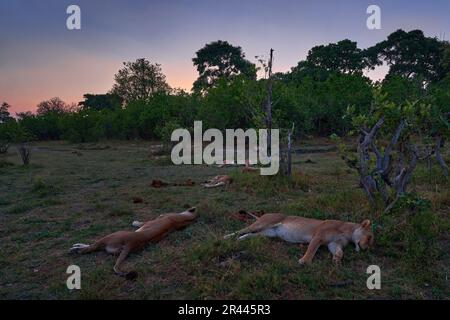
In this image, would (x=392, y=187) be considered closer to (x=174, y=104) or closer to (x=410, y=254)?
(x=410, y=254)

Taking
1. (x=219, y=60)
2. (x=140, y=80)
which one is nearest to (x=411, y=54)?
(x=219, y=60)

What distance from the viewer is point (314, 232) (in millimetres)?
4859

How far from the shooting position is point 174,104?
1164 inches

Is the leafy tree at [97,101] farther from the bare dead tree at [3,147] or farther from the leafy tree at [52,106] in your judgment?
the bare dead tree at [3,147]

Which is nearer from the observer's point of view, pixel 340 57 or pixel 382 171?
pixel 382 171

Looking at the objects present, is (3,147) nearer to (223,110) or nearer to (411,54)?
(223,110)

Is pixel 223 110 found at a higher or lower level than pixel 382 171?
higher

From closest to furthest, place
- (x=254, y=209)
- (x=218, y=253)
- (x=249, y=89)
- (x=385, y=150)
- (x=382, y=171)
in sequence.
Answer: (x=218, y=253)
(x=382, y=171)
(x=385, y=150)
(x=254, y=209)
(x=249, y=89)

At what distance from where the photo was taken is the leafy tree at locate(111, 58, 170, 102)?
46.5m

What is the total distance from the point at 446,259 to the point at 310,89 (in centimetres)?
2607
